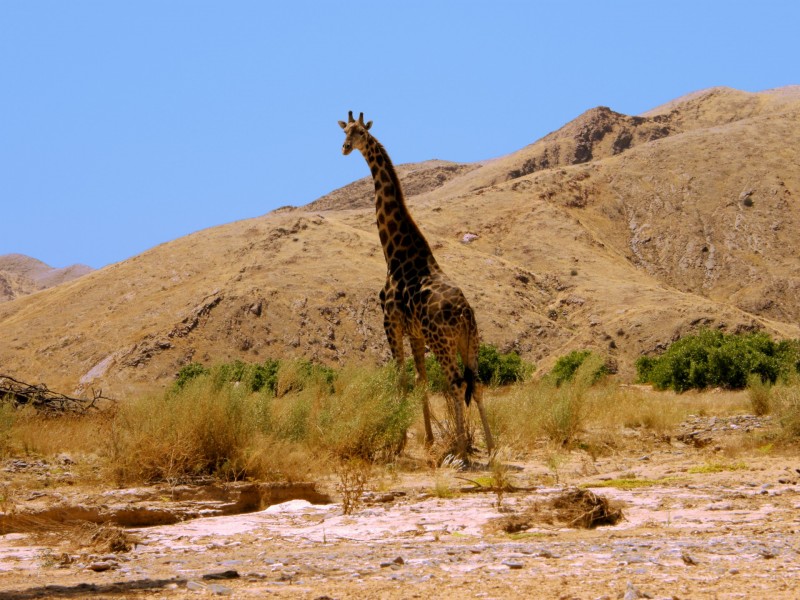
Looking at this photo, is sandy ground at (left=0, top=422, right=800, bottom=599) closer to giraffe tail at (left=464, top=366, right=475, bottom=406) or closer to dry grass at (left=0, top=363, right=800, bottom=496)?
dry grass at (left=0, top=363, right=800, bottom=496)

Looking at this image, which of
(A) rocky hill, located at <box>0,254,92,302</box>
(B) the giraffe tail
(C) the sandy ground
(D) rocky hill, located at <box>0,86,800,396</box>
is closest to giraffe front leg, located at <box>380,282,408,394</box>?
(B) the giraffe tail

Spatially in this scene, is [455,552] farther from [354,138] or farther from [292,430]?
[354,138]

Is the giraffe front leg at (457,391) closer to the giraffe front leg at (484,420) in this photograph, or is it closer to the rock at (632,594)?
the giraffe front leg at (484,420)

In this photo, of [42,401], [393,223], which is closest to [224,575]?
[393,223]

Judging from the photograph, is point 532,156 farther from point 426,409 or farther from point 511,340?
point 426,409

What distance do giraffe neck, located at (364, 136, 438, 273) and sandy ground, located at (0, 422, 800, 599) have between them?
399cm

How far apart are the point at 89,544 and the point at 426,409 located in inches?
224

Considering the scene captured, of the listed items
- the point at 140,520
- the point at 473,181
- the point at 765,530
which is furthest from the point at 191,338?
the point at 473,181

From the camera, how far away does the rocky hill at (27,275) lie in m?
77.2

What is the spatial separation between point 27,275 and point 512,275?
60.4 metres

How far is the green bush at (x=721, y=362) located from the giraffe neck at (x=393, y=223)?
1094 cm

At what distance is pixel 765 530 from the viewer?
685 cm

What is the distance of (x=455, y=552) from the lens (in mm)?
6402

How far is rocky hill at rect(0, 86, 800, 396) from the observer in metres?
35.1
